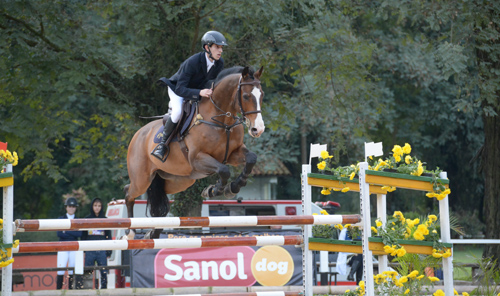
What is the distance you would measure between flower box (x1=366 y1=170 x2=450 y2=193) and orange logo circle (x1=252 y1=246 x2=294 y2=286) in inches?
148

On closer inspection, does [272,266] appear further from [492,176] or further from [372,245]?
[492,176]

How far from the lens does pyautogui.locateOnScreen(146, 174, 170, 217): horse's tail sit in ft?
20.7

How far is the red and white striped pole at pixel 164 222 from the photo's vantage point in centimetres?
396

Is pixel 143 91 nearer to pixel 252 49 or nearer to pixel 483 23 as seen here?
pixel 252 49

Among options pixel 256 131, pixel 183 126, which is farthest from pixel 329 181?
pixel 183 126

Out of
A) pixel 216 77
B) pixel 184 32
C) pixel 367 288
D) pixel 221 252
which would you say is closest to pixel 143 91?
pixel 184 32

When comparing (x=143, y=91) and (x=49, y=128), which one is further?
(x=143, y=91)

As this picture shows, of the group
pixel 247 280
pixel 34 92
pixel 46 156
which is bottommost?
pixel 247 280

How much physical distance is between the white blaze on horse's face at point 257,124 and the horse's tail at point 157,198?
179cm

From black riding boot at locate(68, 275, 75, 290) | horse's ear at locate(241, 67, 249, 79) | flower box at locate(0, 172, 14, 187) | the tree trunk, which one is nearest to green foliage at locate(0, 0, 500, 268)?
the tree trunk

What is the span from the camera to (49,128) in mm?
10203

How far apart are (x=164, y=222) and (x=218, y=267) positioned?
4.32 metres

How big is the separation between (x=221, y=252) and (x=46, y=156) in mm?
3911

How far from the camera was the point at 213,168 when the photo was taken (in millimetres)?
5160
